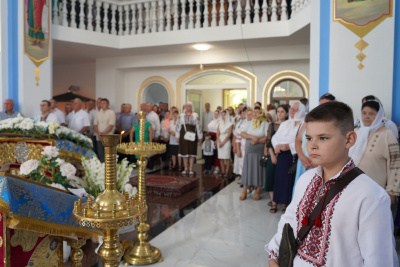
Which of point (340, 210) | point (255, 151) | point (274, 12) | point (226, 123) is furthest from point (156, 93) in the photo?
point (340, 210)

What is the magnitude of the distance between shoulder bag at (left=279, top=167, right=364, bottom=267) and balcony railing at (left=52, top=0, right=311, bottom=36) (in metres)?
7.17

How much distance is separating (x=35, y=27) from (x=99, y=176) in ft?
19.7

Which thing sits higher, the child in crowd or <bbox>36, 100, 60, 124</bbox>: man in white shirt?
<bbox>36, 100, 60, 124</bbox>: man in white shirt

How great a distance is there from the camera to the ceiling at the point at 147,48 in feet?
28.2

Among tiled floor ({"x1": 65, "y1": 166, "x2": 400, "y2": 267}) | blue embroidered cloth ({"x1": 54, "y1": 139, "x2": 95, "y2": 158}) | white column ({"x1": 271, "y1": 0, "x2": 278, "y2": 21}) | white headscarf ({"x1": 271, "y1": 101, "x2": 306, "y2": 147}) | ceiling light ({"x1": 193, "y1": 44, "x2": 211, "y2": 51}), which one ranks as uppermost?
white column ({"x1": 271, "y1": 0, "x2": 278, "y2": 21})

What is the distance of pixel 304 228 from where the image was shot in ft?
4.50

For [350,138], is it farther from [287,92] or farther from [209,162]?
[287,92]

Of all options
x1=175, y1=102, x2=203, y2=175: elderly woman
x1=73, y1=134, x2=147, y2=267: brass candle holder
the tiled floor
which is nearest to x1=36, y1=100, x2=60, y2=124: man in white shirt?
x1=175, y1=102, x2=203, y2=175: elderly woman

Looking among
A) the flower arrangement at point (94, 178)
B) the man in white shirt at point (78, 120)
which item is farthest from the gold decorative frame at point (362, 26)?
the man in white shirt at point (78, 120)

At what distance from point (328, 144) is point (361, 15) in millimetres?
4076

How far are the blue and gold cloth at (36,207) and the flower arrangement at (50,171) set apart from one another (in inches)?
44.6

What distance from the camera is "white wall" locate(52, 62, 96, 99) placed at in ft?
40.9

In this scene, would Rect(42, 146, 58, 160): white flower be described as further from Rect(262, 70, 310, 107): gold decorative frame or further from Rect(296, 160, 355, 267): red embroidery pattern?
Rect(262, 70, 310, 107): gold decorative frame

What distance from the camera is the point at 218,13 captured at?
9.58 m
